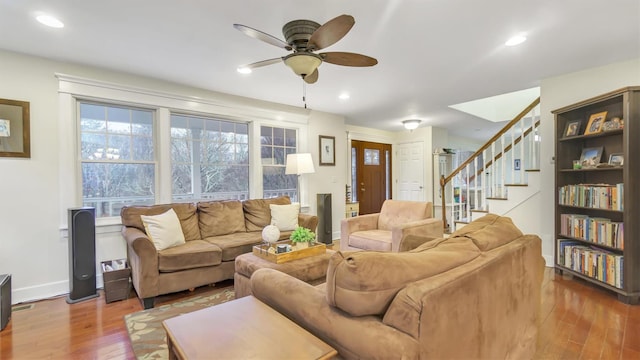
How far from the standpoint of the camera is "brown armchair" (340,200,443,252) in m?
3.35

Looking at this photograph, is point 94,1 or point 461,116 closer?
point 94,1

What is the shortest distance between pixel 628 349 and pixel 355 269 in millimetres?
2247

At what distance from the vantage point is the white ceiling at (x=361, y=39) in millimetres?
2041

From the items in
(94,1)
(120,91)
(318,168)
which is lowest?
(318,168)

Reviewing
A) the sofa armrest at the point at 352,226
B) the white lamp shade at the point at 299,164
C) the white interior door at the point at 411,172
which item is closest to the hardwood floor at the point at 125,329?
the sofa armrest at the point at 352,226

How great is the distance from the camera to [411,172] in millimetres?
6984

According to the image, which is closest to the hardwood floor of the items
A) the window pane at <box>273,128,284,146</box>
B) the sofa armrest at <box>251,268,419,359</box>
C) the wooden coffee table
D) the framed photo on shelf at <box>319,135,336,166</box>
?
the wooden coffee table

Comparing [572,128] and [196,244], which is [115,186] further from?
[572,128]

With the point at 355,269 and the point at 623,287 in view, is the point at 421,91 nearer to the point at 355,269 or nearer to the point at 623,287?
the point at 623,287

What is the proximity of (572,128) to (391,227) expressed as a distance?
2.31 metres

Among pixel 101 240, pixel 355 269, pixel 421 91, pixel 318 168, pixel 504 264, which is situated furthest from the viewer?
pixel 318 168

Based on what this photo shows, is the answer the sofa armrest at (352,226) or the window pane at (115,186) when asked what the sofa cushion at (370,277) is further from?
the window pane at (115,186)

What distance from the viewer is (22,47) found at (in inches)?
104

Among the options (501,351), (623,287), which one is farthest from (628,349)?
(501,351)
